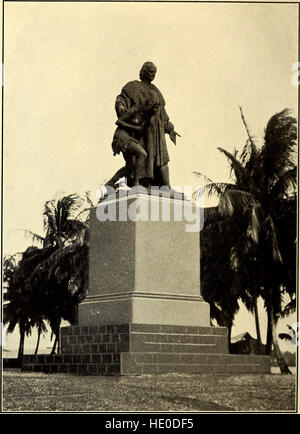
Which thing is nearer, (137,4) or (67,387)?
(67,387)

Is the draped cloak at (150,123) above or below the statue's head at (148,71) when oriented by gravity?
below

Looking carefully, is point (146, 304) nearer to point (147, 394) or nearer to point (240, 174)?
A: point (147, 394)

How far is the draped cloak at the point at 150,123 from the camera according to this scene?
521 inches

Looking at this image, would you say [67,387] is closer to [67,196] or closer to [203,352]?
[203,352]

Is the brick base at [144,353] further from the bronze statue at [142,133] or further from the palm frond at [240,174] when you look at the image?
the palm frond at [240,174]

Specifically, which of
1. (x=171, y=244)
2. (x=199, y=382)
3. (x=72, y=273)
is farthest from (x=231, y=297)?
(x=199, y=382)

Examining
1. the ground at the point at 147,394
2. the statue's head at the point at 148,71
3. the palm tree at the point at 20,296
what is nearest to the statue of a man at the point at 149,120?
the statue's head at the point at 148,71

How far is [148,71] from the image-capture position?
13414 millimetres

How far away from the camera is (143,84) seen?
1339cm

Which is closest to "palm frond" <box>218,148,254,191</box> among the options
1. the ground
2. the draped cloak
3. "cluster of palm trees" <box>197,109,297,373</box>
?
"cluster of palm trees" <box>197,109,297,373</box>

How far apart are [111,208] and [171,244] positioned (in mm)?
1086

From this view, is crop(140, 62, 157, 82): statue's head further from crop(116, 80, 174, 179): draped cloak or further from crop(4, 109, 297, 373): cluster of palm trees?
crop(4, 109, 297, 373): cluster of palm trees

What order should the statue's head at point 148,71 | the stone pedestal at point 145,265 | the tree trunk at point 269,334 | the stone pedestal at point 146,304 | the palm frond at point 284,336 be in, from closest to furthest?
the stone pedestal at point 146,304 < the stone pedestal at point 145,265 < the statue's head at point 148,71 < the palm frond at point 284,336 < the tree trunk at point 269,334

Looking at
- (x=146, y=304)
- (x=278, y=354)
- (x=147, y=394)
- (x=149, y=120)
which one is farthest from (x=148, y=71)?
(x=278, y=354)
